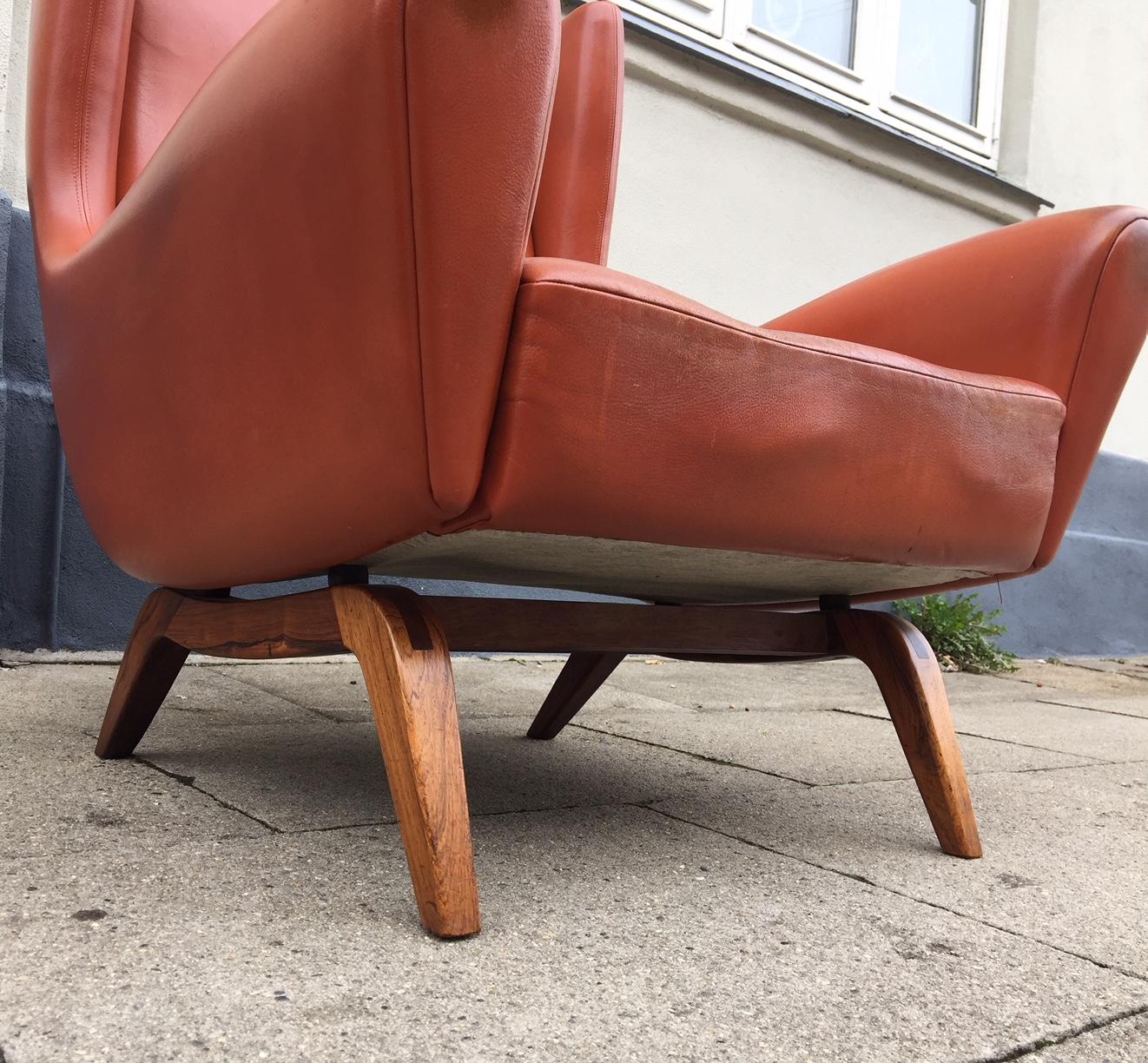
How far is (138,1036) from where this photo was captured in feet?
1.86

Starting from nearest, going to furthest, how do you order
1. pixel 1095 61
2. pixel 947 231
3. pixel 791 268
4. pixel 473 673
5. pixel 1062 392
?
pixel 1062 392, pixel 473 673, pixel 791 268, pixel 947 231, pixel 1095 61

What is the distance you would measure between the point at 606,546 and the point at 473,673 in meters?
1.48

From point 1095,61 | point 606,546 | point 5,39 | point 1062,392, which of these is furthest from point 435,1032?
point 1095,61

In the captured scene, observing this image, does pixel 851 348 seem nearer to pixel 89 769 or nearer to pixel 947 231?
pixel 89 769

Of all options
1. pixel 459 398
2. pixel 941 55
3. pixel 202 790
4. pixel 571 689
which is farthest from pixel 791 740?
pixel 941 55

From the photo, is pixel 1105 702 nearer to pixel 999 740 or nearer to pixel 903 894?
pixel 999 740

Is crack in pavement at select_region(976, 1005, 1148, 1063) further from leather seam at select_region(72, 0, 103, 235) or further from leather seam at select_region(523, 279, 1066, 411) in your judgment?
leather seam at select_region(72, 0, 103, 235)

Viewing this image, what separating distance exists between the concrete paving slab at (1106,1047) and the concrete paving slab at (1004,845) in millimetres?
125

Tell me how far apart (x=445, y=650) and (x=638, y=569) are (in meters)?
0.24

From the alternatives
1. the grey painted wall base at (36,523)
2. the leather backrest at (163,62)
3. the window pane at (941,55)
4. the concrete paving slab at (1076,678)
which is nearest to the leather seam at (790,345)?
the leather backrest at (163,62)

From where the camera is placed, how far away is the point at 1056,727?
2166mm

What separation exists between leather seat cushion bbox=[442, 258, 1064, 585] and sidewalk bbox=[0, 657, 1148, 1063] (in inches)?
11.5

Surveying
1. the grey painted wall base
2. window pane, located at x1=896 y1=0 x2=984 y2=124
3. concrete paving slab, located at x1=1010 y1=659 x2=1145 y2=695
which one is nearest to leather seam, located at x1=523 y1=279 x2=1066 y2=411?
the grey painted wall base

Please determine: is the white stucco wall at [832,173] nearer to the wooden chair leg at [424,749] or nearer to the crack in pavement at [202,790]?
the crack in pavement at [202,790]
